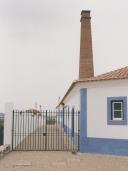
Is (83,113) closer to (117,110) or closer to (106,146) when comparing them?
(117,110)

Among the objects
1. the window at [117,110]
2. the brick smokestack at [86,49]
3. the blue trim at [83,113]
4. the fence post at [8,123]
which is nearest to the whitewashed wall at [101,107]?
the blue trim at [83,113]

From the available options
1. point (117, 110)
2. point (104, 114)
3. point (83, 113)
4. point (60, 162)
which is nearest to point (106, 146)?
point (104, 114)

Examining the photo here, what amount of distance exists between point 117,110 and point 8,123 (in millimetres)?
5850

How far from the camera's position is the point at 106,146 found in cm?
1770

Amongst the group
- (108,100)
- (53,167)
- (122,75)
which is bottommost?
(53,167)

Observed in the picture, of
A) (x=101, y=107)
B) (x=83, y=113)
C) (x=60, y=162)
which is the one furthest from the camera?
(x=83, y=113)

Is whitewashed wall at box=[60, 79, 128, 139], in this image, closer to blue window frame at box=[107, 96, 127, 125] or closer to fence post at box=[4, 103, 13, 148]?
blue window frame at box=[107, 96, 127, 125]

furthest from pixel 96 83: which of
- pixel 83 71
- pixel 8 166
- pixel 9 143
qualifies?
pixel 83 71

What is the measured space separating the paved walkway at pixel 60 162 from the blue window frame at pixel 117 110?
1.80 meters

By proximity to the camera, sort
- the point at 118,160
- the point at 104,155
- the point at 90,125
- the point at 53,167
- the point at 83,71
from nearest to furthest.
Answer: the point at 53,167 → the point at 118,160 → the point at 104,155 → the point at 90,125 → the point at 83,71

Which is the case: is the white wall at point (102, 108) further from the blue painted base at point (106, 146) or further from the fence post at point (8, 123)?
the fence post at point (8, 123)

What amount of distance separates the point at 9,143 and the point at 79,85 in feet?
15.9

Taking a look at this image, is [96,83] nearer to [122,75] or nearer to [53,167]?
[122,75]

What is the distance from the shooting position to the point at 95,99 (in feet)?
60.3
